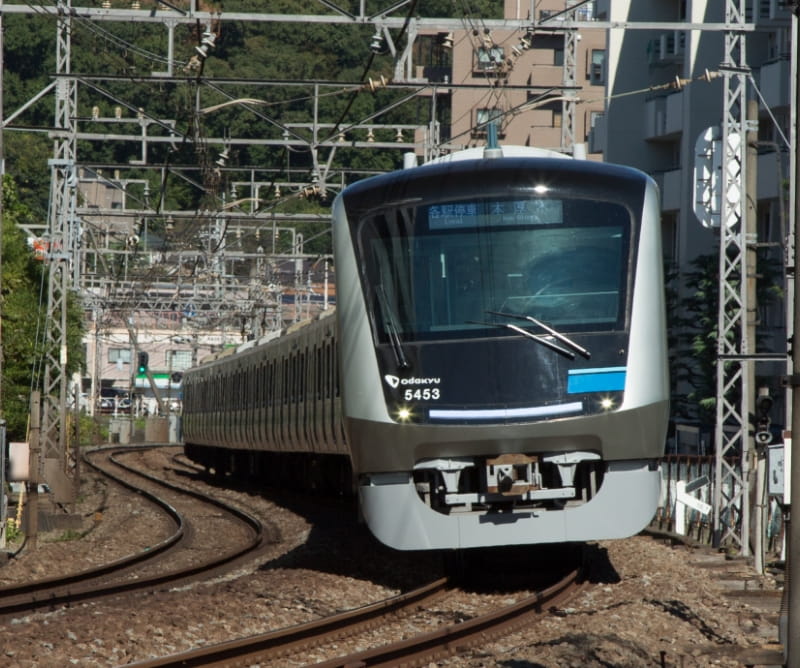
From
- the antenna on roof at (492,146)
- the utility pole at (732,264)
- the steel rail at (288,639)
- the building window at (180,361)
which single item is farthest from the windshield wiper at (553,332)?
the building window at (180,361)

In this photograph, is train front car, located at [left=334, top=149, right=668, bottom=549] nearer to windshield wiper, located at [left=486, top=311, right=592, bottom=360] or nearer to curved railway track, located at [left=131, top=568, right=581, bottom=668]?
windshield wiper, located at [left=486, top=311, right=592, bottom=360]

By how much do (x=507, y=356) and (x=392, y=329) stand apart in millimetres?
852

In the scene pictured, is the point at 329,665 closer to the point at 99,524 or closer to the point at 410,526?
the point at 410,526

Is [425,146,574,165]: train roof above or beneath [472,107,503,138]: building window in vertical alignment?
beneath

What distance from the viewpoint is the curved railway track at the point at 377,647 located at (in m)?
8.07

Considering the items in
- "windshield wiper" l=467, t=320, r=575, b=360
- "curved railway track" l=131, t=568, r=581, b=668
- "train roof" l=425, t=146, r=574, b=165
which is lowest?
"curved railway track" l=131, t=568, r=581, b=668

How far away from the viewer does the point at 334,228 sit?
11.3 meters

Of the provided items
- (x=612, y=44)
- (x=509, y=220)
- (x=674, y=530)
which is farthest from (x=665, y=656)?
(x=612, y=44)

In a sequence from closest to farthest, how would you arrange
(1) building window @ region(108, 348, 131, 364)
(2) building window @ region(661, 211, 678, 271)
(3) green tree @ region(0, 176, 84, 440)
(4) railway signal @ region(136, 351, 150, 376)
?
(3) green tree @ region(0, 176, 84, 440)
(2) building window @ region(661, 211, 678, 271)
(4) railway signal @ region(136, 351, 150, 376)
(1) building window @ region(108, 348, 131, 364)

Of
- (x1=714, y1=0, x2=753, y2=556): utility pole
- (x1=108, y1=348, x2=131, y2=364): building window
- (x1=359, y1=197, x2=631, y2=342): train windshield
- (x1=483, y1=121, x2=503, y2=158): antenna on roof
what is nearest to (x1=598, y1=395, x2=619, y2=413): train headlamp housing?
(x1=359, y1=197, x2=631, y2=342): train windshield

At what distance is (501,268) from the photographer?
1073 centimetres

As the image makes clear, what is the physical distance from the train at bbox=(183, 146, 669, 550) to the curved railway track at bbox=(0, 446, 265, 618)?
104 inches

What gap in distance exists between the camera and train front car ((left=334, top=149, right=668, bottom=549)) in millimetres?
10484

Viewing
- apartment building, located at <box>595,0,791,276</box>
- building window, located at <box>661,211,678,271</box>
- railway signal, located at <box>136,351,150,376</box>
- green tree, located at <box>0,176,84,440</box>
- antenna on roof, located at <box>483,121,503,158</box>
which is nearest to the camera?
antenna on roof, located at <box>483,121,503,158</box>
